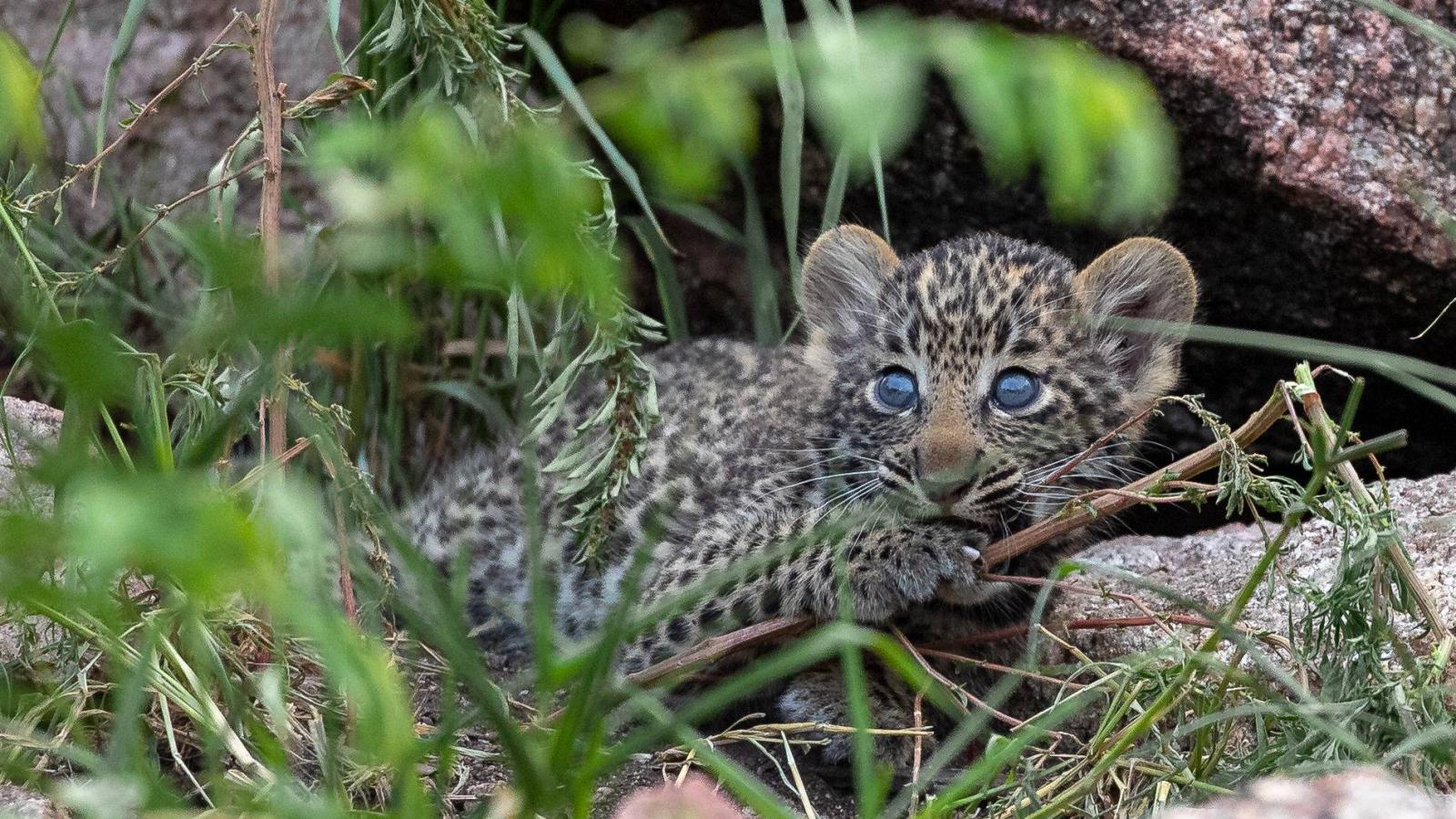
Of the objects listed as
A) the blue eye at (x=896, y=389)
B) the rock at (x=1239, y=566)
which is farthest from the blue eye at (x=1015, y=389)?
the rock at (x=1239, y=566)

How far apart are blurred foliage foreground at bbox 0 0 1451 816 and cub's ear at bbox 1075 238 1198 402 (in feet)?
2.04

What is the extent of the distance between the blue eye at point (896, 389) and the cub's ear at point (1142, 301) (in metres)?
0.54

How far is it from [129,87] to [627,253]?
251 cm

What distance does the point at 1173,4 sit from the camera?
4.93m

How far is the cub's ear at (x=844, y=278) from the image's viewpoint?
15.0ft

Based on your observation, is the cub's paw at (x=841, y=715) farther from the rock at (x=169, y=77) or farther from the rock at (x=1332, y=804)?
the rock at (x=169, y=77)


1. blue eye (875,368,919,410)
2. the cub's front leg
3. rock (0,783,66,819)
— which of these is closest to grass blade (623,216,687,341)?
blue eye (875,368,919,410)

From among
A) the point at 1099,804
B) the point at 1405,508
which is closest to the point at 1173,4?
the point at 1405,508

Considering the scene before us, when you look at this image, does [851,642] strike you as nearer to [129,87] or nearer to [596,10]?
[596,10]

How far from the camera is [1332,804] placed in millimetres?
2055

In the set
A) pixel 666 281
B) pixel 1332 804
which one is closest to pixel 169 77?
pixel 666 281

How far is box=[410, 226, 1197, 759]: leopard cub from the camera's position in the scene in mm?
3854

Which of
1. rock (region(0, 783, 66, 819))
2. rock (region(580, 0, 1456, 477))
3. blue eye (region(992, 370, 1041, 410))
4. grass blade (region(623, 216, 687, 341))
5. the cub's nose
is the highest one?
rock (region(580, 0, 1456, 477))

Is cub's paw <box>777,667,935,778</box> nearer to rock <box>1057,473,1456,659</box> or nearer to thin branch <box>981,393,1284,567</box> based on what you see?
thin branch <box>981,393,1284,567</box>
